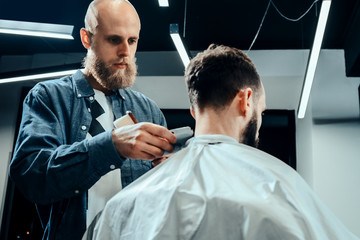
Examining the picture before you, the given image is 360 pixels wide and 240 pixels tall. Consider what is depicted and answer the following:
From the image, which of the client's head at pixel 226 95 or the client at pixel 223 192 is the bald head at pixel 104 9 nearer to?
the client's head at pixel 226 95

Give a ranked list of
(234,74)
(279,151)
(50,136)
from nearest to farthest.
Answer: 1. (50,136)
2. (234,74)
3. (279,151)

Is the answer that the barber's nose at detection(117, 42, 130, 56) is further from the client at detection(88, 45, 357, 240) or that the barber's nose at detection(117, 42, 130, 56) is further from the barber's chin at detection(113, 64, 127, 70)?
the client at detection(88, 45, 357, 240)

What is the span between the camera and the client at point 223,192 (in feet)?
3.55

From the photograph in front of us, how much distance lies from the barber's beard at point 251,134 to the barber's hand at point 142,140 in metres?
0.30

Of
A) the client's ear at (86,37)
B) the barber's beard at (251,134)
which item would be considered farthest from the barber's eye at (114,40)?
the barber's beard at (251,134)

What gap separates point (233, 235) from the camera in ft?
3.53

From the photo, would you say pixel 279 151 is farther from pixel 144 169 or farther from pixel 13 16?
pixel 144 169

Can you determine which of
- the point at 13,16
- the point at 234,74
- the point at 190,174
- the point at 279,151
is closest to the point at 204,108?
the point at 234,74

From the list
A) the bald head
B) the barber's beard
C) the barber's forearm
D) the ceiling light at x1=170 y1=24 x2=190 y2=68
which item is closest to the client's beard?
the bald head

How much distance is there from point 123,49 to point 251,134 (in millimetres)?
612

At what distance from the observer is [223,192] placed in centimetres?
113

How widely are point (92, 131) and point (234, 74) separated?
57 cm

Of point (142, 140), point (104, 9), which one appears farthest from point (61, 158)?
point (104, 9)

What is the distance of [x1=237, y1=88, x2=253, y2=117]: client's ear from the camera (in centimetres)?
144
